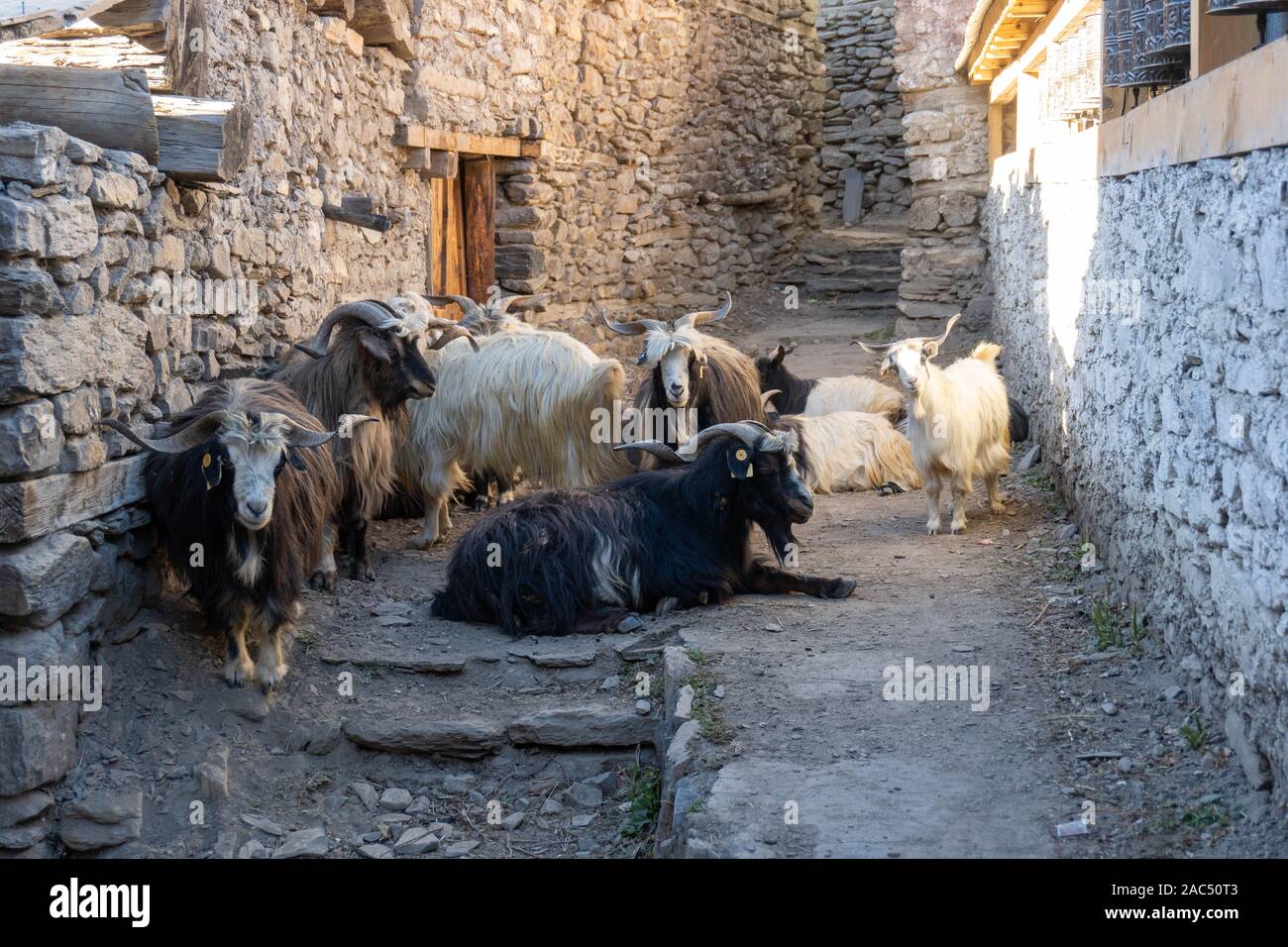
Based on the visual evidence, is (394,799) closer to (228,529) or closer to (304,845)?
(304,845)

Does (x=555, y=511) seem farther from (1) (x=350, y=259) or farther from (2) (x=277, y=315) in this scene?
(1) (x=350, y=259)

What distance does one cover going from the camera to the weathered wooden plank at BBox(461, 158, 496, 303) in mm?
11461

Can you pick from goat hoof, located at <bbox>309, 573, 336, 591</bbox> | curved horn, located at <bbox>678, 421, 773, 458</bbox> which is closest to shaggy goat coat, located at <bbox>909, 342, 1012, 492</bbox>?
curved horn, located at <bbox>678, 421, 773, 458</bbox>

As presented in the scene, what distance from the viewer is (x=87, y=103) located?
515 cm

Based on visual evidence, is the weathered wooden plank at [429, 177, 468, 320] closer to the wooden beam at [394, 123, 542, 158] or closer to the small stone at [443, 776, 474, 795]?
the wooden beam at [394, 123, 542, 158]

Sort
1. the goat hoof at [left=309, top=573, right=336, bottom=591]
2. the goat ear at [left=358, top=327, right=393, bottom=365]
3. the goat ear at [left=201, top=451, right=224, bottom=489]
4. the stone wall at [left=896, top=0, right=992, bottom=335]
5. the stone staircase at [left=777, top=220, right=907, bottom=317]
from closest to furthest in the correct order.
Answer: the goat ear at [left=201, top=451, right=224, bottom=489], the goat hoof at [left=309, top=573, right=336, bottom=591], the goat ear at [left=358, top=327, right=393, bottom=365], the stone wall at [left=896, top=0, right=992, bottom=335], the stone staircase at [left=777, top=220, right=907, bottom=317]

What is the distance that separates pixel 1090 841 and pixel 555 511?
3.40m

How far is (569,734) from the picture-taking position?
5.48 m

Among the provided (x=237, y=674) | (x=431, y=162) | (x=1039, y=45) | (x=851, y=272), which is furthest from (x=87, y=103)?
(x=851, y=272)

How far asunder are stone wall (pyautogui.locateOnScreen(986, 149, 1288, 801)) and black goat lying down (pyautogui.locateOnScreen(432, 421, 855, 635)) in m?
1.52

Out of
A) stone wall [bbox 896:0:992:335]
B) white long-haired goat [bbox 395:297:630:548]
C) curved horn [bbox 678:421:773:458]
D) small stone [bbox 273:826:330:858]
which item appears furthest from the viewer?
stone wall [bbox 896:0:992:335]

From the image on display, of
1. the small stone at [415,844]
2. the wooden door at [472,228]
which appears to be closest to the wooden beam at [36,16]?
the small stone at [415,844]

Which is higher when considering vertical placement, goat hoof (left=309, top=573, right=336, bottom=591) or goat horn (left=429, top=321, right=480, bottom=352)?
goat horn (left=429, top=321, right=480, bottom=352)

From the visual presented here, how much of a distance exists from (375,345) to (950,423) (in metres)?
3.16
